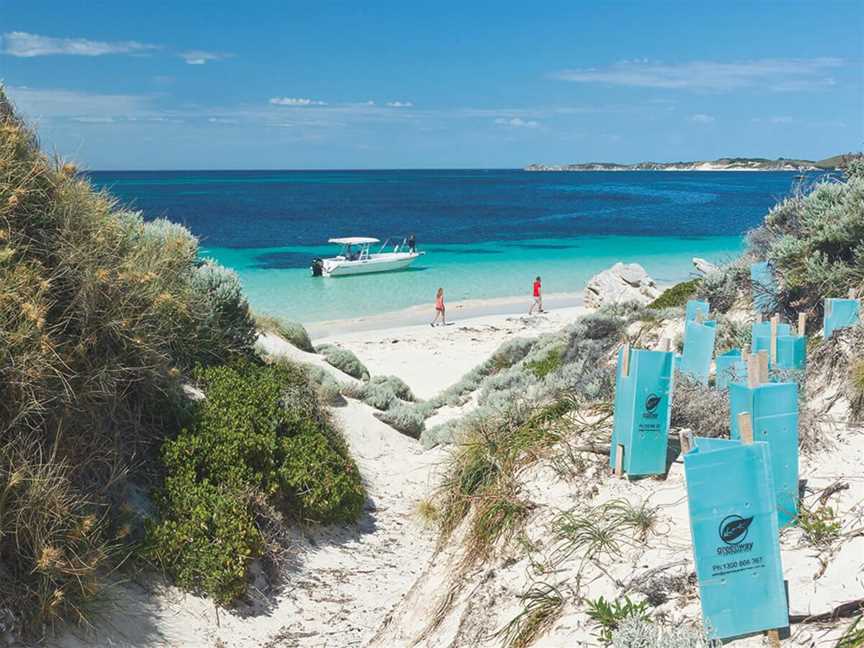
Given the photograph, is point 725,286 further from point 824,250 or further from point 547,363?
point 547,363

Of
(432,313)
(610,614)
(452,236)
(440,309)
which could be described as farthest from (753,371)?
(452,236)

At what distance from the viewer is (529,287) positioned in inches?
1449

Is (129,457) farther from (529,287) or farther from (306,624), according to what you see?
(529,287)

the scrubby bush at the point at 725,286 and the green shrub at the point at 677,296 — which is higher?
the scrubby bush at the point at 725,286

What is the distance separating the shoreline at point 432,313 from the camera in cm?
2738

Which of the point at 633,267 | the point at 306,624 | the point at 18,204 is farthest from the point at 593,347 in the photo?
the point at 633,267

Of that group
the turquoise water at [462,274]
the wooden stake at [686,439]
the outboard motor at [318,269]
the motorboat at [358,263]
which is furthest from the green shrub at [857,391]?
the outboard motor at [318,269]

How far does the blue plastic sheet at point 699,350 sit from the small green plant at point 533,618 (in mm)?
3685

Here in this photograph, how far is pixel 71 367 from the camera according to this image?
6.61 m

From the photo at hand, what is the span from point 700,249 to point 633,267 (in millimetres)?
25105

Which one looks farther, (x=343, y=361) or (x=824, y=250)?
(x=343, y=361)

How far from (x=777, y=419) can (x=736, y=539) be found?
58.4 inches

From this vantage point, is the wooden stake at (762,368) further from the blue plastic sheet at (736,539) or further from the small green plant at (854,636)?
the small green plant at (854,636)

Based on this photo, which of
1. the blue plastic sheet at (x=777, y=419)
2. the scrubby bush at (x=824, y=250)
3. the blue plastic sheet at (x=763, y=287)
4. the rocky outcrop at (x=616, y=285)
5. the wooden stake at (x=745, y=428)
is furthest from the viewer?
the rocky outcrop at (x=616, y=285)
